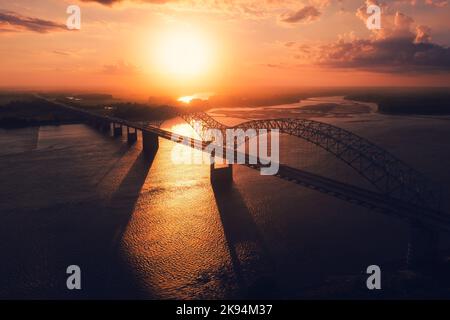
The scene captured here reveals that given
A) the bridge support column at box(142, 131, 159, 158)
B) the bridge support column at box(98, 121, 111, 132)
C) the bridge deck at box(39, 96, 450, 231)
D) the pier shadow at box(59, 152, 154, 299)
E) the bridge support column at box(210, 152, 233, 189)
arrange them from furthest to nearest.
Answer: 1. the bridge support column at box(98, 121, 111, 132)
2. the bridge support column at box(142, 131, 159, 158)
3. the bridge support column at box(210, 152, 233, 189)
4. the bridge deck at box(39, 96, 450, 231)
5. the pier shadow at box(59, 152, 154, 299)

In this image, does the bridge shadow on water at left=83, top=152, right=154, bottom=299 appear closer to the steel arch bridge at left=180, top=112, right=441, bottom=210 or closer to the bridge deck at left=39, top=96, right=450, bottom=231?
the bridge deck at left=39, top=96, right=450, bottom=231

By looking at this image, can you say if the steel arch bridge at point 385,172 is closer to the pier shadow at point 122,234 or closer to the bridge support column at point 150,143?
the bridge support column at point 150,143

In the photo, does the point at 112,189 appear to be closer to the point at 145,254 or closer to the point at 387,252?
the point at 145,254

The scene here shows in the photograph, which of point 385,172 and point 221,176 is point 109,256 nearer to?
point 221,176

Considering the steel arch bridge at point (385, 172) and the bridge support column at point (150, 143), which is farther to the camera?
the bridge support column at point (150, 143)

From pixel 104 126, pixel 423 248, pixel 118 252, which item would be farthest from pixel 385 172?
pixel 104 126

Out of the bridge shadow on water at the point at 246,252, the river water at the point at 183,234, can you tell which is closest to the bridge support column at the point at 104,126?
the river water at the point at 183,234

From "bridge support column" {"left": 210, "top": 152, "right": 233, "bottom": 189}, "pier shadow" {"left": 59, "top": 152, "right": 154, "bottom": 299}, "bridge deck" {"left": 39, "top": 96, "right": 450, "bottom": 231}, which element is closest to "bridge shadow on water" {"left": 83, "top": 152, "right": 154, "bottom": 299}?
"pier shadow" {"left": 59, "top": 152, "right": 154, "bottom": 299}
